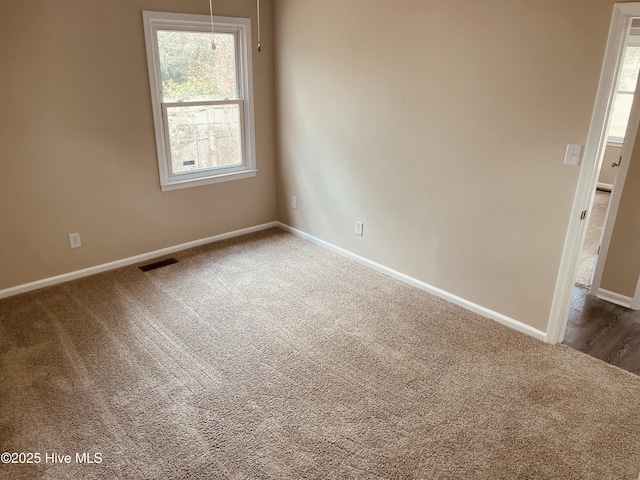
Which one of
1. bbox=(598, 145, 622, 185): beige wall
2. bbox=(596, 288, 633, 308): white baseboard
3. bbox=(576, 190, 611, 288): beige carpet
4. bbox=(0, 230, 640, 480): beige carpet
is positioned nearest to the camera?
bbox=(0, 230, 640, 480): beige carpet

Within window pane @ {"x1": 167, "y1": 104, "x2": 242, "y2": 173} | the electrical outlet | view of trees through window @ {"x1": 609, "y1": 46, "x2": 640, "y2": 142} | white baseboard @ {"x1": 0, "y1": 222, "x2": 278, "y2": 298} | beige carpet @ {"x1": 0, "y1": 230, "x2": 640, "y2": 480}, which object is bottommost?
beige carpet @ {"x1": 0, "y1": 230, "x2": 640, "y2": 480}

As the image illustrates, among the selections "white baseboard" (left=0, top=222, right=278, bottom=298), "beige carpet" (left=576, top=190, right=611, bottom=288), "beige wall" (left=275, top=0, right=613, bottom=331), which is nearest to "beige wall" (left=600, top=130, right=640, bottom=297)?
"beige carpet" (left=576, top=190, right=611, bottom=288)

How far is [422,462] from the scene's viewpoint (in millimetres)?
2018

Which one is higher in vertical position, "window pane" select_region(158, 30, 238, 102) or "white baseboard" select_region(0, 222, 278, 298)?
"window pane" select_region(158, 30, 238, 102)

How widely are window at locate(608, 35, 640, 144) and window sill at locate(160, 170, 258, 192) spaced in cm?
487

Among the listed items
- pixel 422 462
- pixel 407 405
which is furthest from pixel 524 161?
pixel 422 462

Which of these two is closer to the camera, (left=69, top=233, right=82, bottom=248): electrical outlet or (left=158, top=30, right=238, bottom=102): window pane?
(left=69, top=233, right=82, bottom=248): electrical outlet

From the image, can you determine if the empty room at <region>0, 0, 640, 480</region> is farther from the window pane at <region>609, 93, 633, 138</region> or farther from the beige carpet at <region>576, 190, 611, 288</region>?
the window pane at <region>609, 93, 633, 138</region>

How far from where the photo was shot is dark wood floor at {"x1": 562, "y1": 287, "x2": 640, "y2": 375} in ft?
9.25

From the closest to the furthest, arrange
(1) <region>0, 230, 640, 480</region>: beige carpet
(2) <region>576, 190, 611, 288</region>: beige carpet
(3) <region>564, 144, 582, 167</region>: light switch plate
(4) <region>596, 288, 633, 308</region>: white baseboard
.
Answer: (1) <region>0, 230, 640, 480</region>: beige carpet < (3) <region>564, 144, 582, 167</region>: light switch plate < (4) <region>596, 288, 633, 308</region>: white baseboard < (2) <region>576, 190, 611, 288</region>: beige carpet

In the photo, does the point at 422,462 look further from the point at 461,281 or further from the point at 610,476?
the point at 461,281

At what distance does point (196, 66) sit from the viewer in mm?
3926

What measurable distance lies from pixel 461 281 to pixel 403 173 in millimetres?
935

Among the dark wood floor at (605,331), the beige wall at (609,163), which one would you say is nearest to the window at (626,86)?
the beige wall at (609,163)
